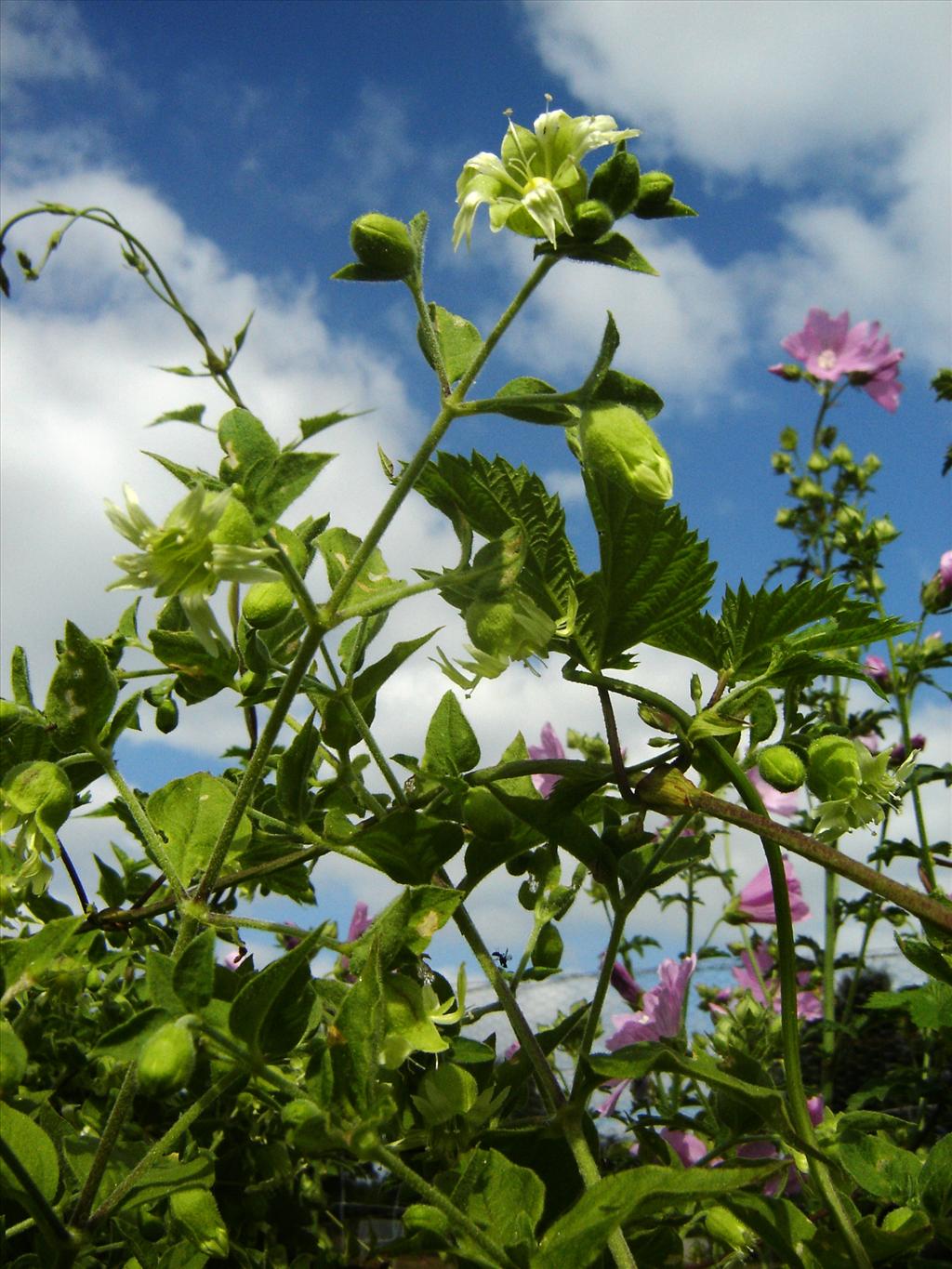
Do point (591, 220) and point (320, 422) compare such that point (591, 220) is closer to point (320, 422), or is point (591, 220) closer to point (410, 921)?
point (320, 422)

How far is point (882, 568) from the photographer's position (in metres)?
2.85

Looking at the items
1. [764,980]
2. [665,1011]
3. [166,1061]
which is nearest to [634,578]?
[166,1061]

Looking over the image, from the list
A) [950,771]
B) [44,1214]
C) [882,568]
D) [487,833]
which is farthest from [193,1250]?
[882,568]

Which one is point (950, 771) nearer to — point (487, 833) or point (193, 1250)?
point (487, 833)

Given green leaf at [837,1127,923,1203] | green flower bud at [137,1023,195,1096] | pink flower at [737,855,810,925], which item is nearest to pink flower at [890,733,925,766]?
pink flower at [737,855,810,925]

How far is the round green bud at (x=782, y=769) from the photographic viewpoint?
2.91 ft

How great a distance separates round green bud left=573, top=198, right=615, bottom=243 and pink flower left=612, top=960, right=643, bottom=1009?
1.34 metres

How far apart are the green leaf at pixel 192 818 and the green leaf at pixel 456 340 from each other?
1.28 ft

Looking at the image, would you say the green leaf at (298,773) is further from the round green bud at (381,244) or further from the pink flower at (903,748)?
the pink flower at (903,748)

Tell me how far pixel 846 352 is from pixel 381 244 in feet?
11.4

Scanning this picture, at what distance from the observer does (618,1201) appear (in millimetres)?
710

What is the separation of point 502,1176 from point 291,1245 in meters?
0.83

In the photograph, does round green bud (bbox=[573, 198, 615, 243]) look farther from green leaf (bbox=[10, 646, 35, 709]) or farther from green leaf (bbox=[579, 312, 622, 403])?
green leaf (bbox=[10, 646, 35, 709])

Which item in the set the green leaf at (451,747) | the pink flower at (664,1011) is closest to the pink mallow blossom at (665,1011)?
the pink flower at (664,1011)
